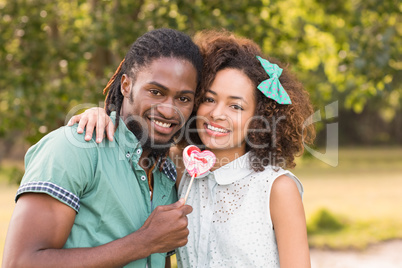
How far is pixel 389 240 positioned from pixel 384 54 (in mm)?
4228

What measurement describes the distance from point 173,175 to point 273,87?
0.81 meters

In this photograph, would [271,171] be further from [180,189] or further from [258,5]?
[258,5]

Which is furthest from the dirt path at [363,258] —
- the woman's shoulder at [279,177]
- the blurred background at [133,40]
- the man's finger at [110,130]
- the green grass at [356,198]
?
the man's finger at [110,130]

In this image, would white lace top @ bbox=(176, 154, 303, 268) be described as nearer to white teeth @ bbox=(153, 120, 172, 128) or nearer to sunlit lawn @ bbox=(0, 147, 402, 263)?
white teeth @ bbox=(153, 120, 172, 128)

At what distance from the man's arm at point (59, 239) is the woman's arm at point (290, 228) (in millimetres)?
570

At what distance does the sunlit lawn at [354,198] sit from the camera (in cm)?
812

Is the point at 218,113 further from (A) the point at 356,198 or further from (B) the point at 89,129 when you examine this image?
(A) the point at 356,198

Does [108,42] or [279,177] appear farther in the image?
[108,42]

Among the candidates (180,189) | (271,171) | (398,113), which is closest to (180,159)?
(180,189)

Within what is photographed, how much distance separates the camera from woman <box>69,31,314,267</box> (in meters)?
2.63

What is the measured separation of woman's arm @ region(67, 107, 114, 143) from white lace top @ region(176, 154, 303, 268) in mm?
715

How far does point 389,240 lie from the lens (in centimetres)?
786

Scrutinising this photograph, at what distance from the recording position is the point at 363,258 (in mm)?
6941

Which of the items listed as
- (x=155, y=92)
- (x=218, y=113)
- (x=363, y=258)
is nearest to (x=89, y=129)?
(x=155, y=92)
